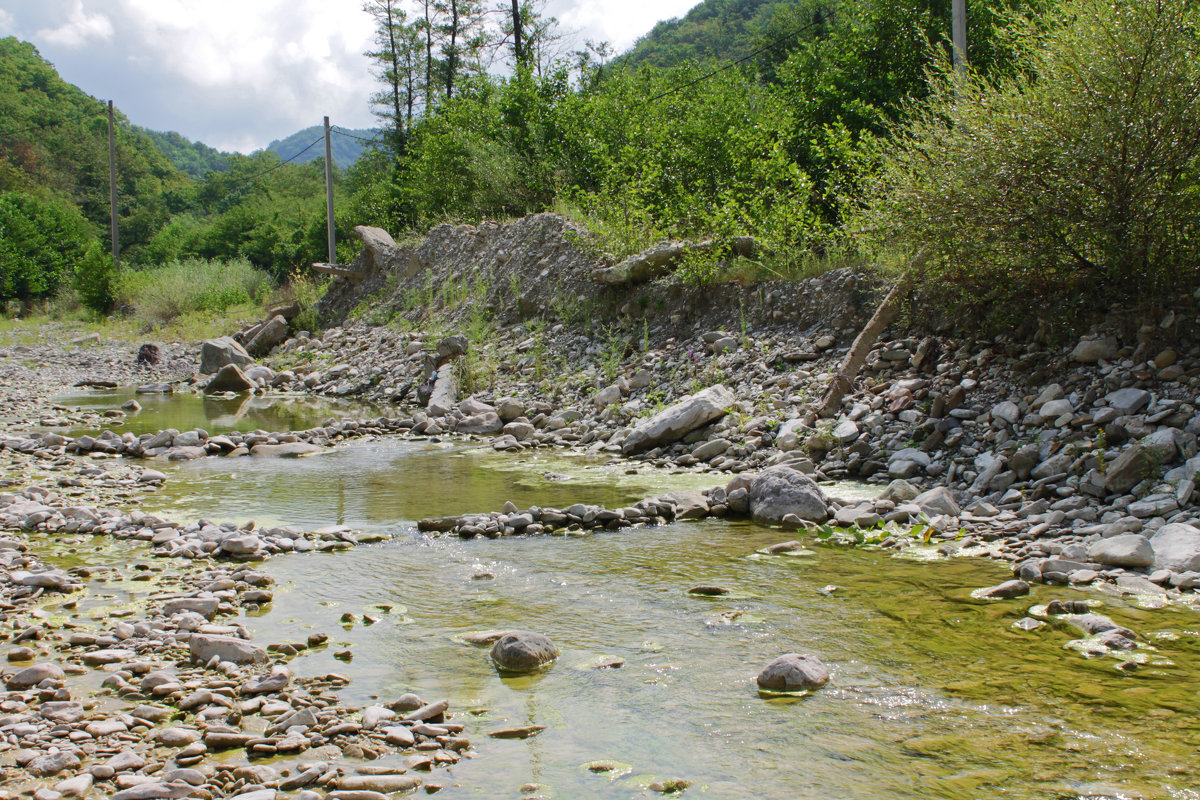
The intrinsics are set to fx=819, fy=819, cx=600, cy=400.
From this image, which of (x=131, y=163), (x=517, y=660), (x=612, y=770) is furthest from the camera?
(x=131, y=163)

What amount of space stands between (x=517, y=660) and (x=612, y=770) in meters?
0.96

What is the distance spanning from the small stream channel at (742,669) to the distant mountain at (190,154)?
114 m

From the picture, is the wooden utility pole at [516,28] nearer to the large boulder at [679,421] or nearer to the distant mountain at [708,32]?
the distant mountain at [708,32]

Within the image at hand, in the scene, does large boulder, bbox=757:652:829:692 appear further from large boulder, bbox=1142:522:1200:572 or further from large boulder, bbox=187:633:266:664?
large boulder, bbox=1142:522:1200:572

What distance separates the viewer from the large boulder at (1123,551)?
15.8 feet

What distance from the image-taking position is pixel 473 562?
5.53 metres

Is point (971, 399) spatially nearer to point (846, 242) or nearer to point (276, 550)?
point (846, 242)

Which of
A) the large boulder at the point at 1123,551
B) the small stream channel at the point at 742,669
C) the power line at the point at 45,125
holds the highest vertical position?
the power line at the point at 45,125

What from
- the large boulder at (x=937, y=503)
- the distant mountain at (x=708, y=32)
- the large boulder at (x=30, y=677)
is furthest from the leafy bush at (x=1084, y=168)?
the distant mountain at (x=708, y=32)

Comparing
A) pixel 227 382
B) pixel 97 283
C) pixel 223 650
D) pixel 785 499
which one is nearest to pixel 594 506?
pixel 785 499

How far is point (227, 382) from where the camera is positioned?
1677cm

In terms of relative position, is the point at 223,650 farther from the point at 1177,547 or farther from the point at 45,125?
the point at 45,125

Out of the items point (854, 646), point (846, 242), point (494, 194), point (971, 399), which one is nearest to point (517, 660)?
point (854, 646)

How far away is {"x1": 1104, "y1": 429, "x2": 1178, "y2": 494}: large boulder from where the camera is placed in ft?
19.3
